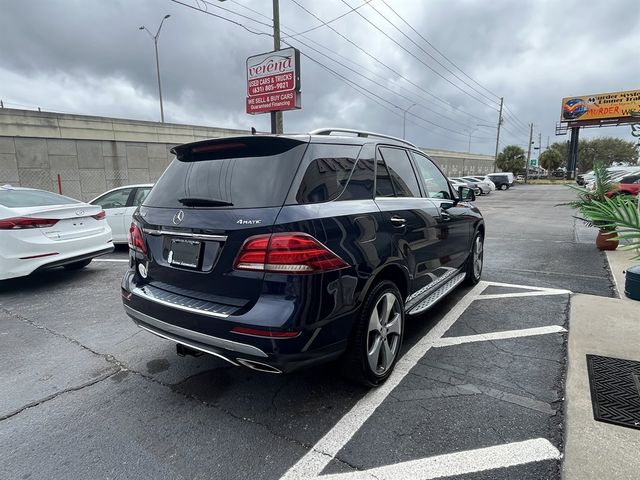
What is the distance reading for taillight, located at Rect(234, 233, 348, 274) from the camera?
2250 mm

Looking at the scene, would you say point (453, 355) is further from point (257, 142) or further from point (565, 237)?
point (565, 237)

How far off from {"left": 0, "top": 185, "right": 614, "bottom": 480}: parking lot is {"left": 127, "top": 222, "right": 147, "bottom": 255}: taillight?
105 cm

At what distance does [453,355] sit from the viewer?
3.49 m

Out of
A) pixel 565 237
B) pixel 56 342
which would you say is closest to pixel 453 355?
pixel 56 342

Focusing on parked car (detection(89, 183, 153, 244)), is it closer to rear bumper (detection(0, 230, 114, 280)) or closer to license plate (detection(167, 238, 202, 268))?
rear bumper (detection(0, 230, 114, 280))

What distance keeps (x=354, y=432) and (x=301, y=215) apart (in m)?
1.40

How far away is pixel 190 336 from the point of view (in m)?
2.50

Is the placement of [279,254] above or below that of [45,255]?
above

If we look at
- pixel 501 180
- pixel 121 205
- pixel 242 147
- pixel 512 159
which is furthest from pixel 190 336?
pixel 512 159

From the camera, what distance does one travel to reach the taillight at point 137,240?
2.95 meters

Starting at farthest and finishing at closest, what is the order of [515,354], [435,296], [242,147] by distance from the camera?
[435,296]
[515,354]
[242,147]

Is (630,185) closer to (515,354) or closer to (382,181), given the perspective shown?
(515,354)

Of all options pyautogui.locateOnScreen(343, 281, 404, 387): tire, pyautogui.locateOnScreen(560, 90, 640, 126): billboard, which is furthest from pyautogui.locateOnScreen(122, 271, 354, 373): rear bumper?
pyautogui.locateOnScreen(560, 90, 640, 126): billboard

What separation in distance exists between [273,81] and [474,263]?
40.4 ft
